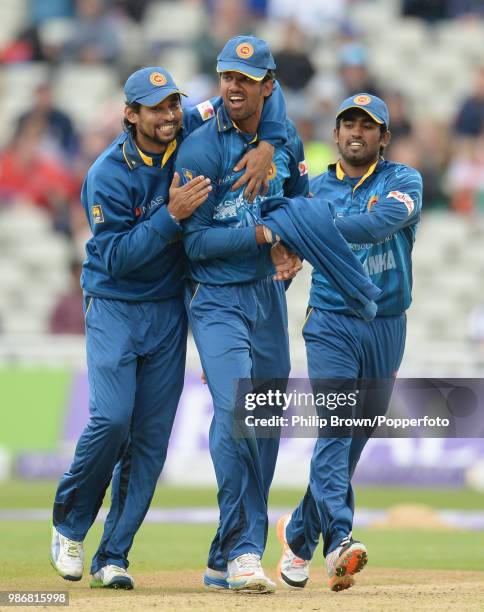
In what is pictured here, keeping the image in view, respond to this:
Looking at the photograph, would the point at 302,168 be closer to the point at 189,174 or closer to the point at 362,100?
the point at 362,100

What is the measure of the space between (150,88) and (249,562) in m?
2.68

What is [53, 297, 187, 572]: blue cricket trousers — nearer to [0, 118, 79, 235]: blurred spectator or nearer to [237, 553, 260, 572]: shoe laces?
[237, 553, 260, 572]: shoe laces

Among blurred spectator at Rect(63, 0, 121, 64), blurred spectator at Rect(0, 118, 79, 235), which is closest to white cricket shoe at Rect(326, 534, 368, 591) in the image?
blurred spectator at Rect(0, 118, 79, 235)

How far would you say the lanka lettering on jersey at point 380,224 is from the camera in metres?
8.48

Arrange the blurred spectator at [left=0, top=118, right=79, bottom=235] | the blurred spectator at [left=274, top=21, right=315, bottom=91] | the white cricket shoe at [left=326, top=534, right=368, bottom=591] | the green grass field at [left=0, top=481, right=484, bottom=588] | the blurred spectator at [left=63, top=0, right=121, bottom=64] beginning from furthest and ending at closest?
the blurred spectator at [left=63, top=0, right=121, bottom=64]
the blurred spectator at [left=274, top=21, right=315, bottom=91]
the blurred spectator at [left=0, top=118, right=79, bottom=235]
the green grass field at [left=0, top=481, right=484, bottom=588]
the white cricket shoe at [left=326, top=534, right=368, bottom=591]

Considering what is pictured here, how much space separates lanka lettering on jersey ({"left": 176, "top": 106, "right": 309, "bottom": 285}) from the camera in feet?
27.4

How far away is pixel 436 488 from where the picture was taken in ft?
53.4

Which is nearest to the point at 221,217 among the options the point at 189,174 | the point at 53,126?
the point at 189,174

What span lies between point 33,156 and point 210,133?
11.8 meters

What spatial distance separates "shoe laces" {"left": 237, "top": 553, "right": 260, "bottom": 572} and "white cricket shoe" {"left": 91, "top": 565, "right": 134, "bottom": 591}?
31.1 inches

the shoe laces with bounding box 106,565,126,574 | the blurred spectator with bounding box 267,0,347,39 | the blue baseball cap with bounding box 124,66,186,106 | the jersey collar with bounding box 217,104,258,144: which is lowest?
the shoe laces with bounding box 106,565,126,574

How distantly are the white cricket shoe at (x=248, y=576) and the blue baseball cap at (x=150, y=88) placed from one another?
8.44 ft

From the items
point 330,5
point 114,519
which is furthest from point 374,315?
point 330,5

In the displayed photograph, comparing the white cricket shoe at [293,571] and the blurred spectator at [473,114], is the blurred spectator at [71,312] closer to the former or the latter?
the blurred spectator at [473,114]
